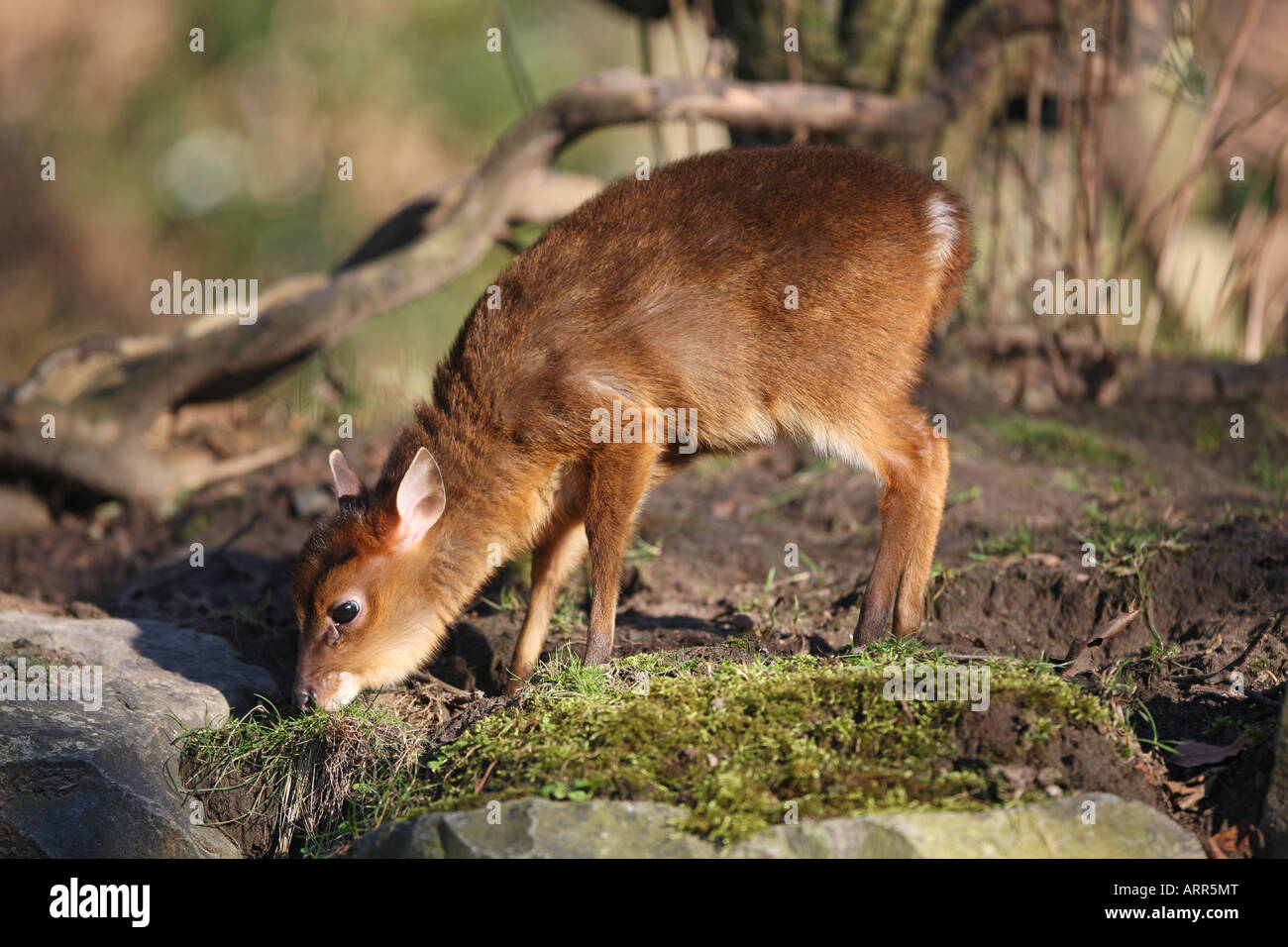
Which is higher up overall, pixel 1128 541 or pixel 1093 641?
pixel 1128 541

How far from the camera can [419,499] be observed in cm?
532

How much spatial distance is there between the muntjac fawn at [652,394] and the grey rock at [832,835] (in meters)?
1.38

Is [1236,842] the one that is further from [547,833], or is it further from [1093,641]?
[547,833]

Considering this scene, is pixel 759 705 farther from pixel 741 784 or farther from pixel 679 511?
pixel 679 511

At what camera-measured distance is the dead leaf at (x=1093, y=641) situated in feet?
15.9

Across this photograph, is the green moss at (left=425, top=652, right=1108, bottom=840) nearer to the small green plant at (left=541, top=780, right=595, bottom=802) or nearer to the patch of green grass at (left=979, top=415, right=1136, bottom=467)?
the small green plant at (left=541, top=780, right=595, bottom=802)

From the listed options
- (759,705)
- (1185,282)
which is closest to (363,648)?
(759,705)

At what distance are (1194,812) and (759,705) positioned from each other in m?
1.49

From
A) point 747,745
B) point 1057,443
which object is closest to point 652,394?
point 747,745

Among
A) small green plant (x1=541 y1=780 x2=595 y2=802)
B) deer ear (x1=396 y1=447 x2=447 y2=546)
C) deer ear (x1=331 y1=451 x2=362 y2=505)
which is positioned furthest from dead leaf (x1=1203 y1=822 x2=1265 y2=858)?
deer ear (x1=331 y1=451 x2=362 y2=505)

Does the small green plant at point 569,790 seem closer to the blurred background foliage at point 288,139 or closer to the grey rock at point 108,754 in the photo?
the grey rock at point 108,754

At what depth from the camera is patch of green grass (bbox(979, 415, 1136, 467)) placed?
7.64 metres

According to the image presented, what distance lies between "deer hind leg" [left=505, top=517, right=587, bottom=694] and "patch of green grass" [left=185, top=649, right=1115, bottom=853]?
680 mm

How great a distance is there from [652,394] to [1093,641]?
7.11ft
